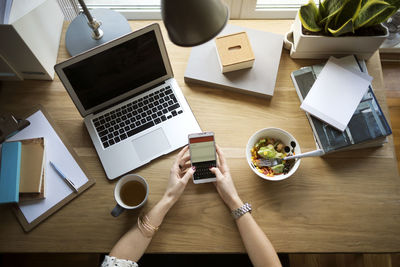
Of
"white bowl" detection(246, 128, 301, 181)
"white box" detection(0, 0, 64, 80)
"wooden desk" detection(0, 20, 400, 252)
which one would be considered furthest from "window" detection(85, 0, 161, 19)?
"white bowl" detection(246, 128, 301, 181)

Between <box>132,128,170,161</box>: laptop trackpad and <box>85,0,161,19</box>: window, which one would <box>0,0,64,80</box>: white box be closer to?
<box>85,0,161,19</box>: window

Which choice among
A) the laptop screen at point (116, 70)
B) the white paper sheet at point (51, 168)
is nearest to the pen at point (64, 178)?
the white paper sheet at point (51, 168)

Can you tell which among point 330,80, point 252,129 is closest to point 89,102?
point 252,129

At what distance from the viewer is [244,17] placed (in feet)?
3.81

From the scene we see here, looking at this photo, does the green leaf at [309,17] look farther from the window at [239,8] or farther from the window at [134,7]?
the window at [134,7]

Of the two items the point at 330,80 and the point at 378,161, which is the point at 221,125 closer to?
the point at 330,80

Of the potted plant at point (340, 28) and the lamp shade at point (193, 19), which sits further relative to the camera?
the potted plant at point (340, 28)

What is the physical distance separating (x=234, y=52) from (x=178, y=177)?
472 mm

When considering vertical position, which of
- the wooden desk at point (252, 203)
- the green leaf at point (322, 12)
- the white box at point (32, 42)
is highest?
the white box at point (32, 42)

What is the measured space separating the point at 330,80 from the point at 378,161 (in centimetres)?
31

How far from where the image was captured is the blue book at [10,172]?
85cm

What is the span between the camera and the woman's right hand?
86 cm

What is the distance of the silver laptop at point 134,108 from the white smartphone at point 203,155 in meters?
0.07

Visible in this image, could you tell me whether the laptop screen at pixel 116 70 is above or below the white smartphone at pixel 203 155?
above
